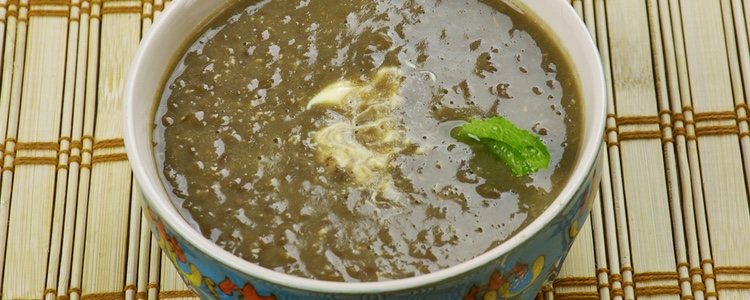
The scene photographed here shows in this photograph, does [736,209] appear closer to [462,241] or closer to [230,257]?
[462,241]

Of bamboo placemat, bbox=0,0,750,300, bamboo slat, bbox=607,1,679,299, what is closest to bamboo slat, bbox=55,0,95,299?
bamboo placemat, bbox=0,0,750,300

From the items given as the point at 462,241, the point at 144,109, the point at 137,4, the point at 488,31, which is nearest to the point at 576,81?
the point at 488,31

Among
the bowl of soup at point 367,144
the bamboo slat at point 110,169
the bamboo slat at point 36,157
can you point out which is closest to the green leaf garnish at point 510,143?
the bowl of soup at point 367,144

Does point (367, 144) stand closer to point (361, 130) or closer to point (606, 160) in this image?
point (361, 130)

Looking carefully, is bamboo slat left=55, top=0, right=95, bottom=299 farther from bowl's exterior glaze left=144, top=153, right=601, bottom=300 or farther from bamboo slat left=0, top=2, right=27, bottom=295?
bowl's exterior glaze left=144, top=153, right=601, bottom=300

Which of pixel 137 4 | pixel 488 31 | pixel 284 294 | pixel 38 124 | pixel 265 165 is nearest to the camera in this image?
pixel 284 294

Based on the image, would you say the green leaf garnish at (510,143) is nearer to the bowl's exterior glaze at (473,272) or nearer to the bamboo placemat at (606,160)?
the bowl's exterior glaze at (473,272)
